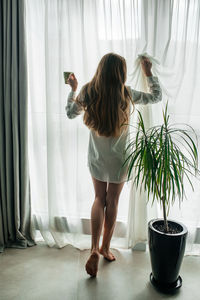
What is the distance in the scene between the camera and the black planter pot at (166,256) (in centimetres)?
167

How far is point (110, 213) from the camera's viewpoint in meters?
2.01

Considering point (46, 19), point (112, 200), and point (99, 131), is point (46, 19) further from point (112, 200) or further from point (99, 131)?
point (112, 200)

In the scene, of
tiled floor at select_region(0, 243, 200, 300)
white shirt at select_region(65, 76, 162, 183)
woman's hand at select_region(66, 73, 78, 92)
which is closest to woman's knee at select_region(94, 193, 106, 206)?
white shirt at select_region(65, 76, 162, 183)

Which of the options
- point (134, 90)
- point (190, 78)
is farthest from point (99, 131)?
point (190, 78)

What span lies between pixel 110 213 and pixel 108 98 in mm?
852

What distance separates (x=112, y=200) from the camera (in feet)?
6.55

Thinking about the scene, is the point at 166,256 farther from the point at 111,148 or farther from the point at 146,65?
the point at 146,65

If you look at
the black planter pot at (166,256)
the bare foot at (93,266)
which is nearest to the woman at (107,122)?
the bare foot at (93,266)

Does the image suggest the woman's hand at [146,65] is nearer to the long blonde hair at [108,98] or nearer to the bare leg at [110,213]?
the long blonde hair at [108,98]

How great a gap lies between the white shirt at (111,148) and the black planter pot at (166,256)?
0.44 meters

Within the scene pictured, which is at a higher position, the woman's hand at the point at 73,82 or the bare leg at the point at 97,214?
the woman's hand at the point at 73,82

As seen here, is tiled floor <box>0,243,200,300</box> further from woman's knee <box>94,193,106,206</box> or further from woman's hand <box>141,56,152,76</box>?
woman's hand <box>141,56,152,76</box>

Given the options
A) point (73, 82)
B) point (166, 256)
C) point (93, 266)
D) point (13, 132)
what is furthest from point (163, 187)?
point (13, 132)

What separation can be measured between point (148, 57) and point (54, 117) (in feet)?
2.77
